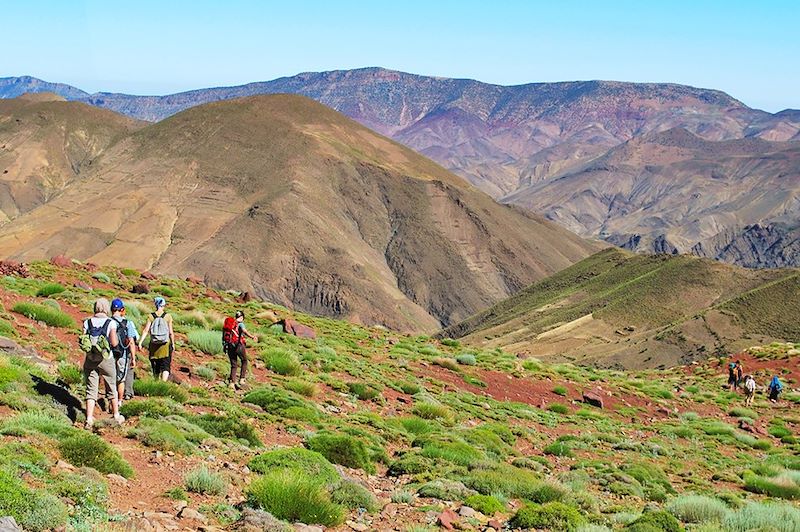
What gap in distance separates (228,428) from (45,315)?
24.5 feet

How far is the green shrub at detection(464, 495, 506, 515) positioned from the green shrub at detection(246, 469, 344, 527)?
230 centimetres

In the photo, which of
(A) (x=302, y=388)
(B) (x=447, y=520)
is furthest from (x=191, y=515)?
(A) (x=302, y=388)

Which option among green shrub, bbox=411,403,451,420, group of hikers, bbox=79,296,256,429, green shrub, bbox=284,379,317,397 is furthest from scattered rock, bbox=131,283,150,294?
group of hikers, bbox=79,296,256,429

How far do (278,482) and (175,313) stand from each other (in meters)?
15.3

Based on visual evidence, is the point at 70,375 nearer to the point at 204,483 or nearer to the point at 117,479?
the point at 117,479

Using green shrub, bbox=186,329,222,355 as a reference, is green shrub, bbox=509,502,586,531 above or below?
below

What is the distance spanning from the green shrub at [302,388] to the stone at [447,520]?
7.40m

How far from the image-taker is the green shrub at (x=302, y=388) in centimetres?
1720

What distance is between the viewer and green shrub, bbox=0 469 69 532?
278 inches

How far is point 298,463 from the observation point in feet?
35.3

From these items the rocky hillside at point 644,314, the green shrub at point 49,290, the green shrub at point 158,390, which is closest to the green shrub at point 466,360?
the green shrub at point 49,290

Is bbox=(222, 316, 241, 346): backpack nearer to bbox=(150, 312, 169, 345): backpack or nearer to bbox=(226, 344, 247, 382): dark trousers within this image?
bbox=(226, 344, 247, 382): dark trousers

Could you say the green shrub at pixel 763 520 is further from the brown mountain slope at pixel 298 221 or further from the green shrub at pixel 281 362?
the brown mountain slope at pixel 298 221

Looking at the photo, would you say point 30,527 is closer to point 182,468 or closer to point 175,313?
point 182,468
